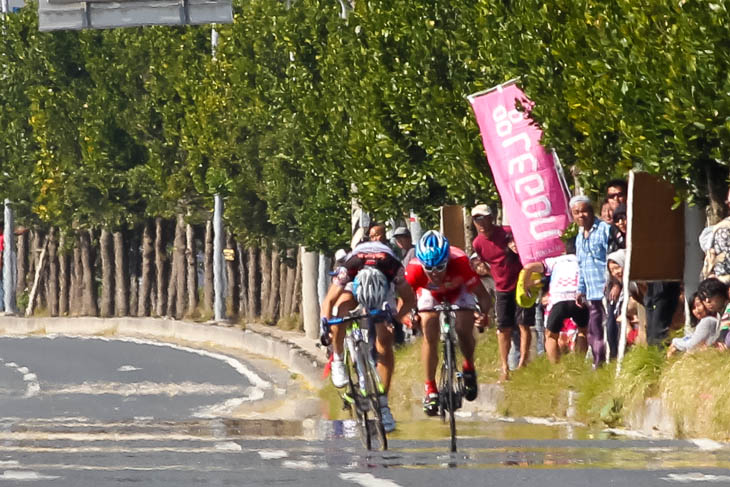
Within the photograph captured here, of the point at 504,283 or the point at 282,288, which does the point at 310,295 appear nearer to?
the point at 282,288

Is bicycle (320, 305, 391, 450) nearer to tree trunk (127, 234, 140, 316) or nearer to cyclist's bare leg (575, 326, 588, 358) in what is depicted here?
cyclist's bare leg (575, 326, 588, 358)

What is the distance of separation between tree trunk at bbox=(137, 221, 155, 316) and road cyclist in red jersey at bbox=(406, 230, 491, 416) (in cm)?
4814

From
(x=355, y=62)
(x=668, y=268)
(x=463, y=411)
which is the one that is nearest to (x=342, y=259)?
(x=668, y=268)

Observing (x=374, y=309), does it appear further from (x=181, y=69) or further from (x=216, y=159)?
(x=181, y=69)

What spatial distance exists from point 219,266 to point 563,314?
3430 cm

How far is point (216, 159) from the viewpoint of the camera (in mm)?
55375

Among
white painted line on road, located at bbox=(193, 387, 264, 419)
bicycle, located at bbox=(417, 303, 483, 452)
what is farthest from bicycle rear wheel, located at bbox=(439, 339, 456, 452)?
white painted line on road, located at bbox=(193, 387, 264, 419)

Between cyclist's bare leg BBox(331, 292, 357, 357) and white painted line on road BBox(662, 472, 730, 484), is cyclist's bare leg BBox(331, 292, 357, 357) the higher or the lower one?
the higher one

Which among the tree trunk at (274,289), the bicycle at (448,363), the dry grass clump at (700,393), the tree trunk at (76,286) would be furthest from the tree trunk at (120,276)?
the bicycle at (448,363)

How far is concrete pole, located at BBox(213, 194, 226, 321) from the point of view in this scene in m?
55.0

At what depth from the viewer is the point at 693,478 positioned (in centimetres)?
1218

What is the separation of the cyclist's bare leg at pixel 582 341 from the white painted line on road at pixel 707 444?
6.25 meters

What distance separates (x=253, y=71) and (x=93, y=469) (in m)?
39.3

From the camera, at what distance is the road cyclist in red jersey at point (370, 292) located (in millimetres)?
17172
